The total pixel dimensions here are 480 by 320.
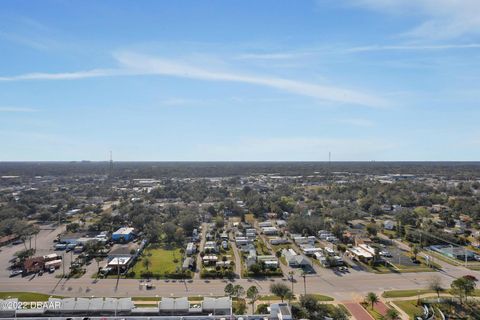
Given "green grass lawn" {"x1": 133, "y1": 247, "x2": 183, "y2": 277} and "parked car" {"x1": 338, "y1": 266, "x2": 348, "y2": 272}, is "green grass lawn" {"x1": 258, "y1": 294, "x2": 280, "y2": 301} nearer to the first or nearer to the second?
"parked car" {"x1": 338, "y1": 266, "x2": 348, "y2": 272}

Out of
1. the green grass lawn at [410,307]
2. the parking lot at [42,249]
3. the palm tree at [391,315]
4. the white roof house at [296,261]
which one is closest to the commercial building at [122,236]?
the parking lot at [42,249]

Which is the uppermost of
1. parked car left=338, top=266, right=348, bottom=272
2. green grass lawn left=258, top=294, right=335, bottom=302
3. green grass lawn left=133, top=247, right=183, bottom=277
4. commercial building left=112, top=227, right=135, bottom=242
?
commercial building left=112, top=227, right=135, bottom=242

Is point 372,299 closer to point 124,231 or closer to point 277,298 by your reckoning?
point 277,298

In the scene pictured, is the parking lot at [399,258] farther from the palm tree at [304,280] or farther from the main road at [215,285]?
the palm tree at [304,280]

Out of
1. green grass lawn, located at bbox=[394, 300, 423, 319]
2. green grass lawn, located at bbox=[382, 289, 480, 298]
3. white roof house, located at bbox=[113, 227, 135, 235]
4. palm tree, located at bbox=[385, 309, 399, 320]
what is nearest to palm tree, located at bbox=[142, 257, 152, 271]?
white roof house, located at bbox=[113, 227, 135, 235]

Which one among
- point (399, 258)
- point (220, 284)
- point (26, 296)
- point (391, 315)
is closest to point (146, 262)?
point (220, 284)

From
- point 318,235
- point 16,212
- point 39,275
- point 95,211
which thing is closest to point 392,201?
point 318,235
